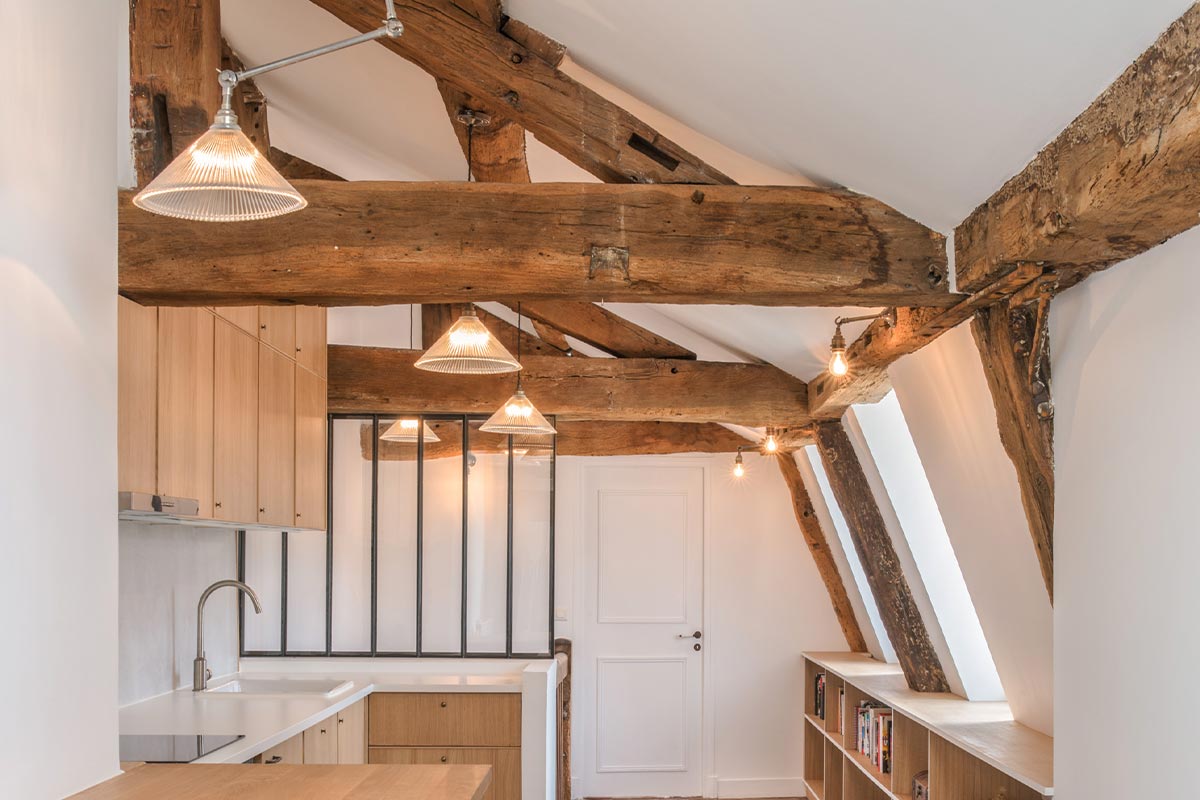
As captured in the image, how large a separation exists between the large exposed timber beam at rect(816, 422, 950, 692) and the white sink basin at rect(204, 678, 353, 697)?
250 cm

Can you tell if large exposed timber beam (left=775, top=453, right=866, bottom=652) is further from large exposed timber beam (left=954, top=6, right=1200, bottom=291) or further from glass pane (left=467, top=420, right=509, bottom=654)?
large exposed timber beam (left=954, top=6, right=1200, bottom=291)

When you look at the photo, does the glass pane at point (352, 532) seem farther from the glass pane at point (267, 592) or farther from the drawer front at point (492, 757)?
the drawer front at point (492, 757)

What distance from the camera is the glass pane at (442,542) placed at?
244 inches

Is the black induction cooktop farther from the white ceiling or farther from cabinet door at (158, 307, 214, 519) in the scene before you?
the white ceiling

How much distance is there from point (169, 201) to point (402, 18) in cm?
136

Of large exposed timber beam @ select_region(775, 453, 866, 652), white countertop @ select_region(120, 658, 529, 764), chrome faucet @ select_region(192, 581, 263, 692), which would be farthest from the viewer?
large exposed timber beam @ select_region(775, 453, 866, 652)

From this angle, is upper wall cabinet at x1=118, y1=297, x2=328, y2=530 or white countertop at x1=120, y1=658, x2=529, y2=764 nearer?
upper wall cabinet at x1=118, y1=297, x2=328, y2=530

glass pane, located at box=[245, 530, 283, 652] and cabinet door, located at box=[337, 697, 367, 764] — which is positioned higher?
glass pane, located at box=[245, 530, 283, 652]

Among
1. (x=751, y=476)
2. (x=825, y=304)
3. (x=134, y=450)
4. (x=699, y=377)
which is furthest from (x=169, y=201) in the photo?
(x=751, y=476)

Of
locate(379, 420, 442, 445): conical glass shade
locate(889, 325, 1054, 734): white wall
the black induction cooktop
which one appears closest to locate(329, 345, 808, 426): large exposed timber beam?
locate(379, 420, 442, 445): conical glass shade

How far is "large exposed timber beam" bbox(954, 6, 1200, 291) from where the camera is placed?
5.63ft

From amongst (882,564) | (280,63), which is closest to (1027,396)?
(280,63)

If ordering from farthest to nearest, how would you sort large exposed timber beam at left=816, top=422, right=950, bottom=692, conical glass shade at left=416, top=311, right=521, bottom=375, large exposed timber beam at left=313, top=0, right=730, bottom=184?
large exposed timber beam at left=816, top=422, right=950, bottom=692
conical glass shade at left=416, top=311, right=521, bottom=375
large exposed timber beam at left=313, top=0, right=730, bottom=184

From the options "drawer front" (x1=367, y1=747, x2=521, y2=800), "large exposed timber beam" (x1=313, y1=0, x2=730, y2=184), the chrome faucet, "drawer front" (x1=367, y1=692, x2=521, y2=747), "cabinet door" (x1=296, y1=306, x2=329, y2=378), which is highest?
"large exposed timber beam" (x1=313, y1=0, x2=730, y2=184)
